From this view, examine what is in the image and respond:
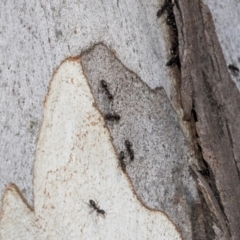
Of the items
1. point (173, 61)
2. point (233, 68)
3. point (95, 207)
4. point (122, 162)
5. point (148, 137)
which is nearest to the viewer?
point (95, 207)

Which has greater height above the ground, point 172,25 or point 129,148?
point 172,25

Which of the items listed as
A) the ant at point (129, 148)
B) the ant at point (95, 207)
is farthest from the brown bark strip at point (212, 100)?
Result: the ant at point (95, 207)

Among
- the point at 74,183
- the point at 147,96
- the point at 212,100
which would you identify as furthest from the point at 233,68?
the point at 74,183

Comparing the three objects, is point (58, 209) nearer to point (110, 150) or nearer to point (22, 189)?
point (22, 189)

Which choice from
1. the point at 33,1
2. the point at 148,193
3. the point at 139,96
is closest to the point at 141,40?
the point at 139,96

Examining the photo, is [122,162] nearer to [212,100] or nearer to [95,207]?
[95,207]

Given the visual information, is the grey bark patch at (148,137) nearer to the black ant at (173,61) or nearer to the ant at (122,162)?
the ant at (122,162)

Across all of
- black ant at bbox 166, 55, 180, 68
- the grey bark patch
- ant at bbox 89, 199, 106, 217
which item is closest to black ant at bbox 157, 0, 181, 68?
black ant at bbox 166, 55, 180, 68
